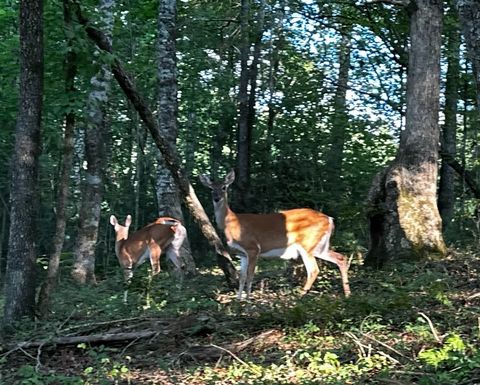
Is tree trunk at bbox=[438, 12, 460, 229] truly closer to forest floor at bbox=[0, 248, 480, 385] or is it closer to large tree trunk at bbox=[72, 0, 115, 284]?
large tree trunk at bbox=[72, 0, 115, 284]

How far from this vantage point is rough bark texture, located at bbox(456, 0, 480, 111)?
5.18 metres

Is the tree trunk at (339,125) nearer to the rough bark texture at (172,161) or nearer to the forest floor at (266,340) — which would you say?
the rough bark texture at (172,161)

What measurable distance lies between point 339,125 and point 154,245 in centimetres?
785

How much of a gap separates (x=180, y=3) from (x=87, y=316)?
14.6 m

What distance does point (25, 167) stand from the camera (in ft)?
25.1

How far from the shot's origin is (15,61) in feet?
29.4

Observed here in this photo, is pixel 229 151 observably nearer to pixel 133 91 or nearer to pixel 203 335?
pixel 133 91

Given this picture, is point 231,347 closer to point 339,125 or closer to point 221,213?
point 221,213

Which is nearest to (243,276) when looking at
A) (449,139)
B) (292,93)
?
(449,139)

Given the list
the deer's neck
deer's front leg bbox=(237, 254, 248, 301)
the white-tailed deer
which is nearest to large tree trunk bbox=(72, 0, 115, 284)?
the deer's neck

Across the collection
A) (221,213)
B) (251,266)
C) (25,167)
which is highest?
(25,167)

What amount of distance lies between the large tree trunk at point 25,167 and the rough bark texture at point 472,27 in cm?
461

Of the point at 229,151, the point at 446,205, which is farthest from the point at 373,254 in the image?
the point at 229,151

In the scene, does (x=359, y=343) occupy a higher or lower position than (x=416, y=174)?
lower
